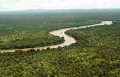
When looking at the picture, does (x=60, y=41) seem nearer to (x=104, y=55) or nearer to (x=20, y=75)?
(x=104, y=55)

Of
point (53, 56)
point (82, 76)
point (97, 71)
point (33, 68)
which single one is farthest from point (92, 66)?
point (33, 68)

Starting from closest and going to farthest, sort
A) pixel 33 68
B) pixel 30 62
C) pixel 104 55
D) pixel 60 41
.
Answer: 1. pixel 33 68
2. pixel 30 62
3. pixel 104 55
4. pixel 60 41

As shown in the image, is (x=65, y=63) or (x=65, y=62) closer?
(x=65, y=63)

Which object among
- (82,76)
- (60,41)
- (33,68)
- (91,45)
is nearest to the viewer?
(82,76)

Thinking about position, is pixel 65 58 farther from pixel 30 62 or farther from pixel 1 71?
pixel 1 71

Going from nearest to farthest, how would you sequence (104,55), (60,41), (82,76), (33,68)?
(82,76)
(33,68)
(104,55)
(60,41)

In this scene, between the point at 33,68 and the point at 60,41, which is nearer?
the point at 33,68

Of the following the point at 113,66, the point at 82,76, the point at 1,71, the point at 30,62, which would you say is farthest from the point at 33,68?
the point at 113,66

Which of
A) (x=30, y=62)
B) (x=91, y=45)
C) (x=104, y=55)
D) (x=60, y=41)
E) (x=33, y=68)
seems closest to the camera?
(x=33, y=68)

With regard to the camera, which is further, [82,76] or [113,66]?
[113,66]
